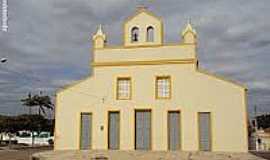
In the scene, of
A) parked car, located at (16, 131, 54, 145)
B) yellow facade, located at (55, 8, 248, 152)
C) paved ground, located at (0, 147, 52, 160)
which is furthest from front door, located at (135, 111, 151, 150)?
parked car, located at (16, 131, 54, 145)

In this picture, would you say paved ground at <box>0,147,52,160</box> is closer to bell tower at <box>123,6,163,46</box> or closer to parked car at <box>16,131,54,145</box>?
bell tower at <box>123,6,163,46</box>

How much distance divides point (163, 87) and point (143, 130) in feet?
11.5

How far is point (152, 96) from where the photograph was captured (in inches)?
1112

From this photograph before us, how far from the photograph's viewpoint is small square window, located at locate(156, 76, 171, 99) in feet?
92.3

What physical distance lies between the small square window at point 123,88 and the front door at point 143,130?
1546 mm

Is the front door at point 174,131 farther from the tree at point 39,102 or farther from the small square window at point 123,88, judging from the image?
the tree at point 39,102

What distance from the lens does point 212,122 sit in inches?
1054

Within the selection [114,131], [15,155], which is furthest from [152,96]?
[15,155]

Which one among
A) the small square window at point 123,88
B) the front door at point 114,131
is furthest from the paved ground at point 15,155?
the small square window at point 123,88

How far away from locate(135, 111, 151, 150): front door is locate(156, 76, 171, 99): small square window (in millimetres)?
1594

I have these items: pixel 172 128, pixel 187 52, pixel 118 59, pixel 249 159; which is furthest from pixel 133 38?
pixel 249 159

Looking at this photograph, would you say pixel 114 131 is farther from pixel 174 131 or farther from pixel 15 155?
pixel 15 155

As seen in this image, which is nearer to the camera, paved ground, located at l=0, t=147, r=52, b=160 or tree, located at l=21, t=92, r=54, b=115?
paved ground, located at l=0, t=147, r=52, b=160

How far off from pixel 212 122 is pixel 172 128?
114 inches
